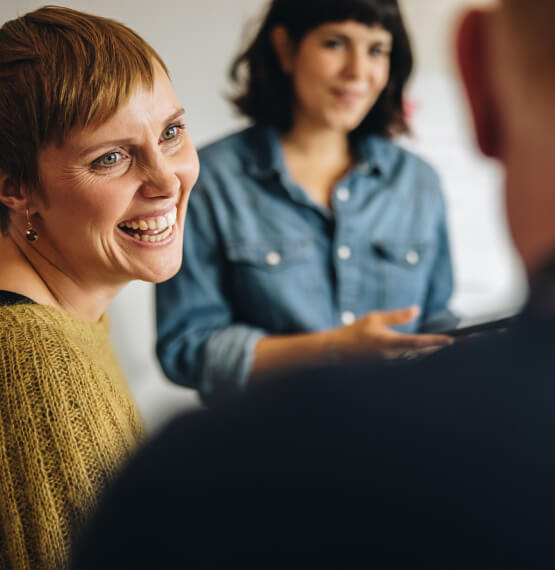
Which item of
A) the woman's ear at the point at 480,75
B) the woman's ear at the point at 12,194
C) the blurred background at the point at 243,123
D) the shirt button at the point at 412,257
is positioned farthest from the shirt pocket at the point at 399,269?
the woman's ear at the point at 480,75

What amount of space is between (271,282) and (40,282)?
0.45m

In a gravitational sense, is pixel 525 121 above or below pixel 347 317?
above

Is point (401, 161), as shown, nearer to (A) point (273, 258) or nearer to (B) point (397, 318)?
(A) point (273, 258)

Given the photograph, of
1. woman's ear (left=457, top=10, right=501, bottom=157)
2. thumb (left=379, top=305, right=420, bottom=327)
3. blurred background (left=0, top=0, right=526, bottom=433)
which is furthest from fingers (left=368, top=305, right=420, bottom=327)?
woman's ear (left=457, top=10, right=501, bottom=157)

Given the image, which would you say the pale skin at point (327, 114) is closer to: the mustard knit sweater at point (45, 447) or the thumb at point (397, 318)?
the thumb at point (397, 318)

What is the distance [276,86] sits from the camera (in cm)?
112

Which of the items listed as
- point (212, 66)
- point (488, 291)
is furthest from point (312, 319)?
point (488, 291)

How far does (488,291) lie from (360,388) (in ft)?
6.33

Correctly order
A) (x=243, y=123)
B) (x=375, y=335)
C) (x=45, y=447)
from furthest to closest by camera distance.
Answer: (x=243, y=123)
(x=375, y=335)
(x=45, y=447)

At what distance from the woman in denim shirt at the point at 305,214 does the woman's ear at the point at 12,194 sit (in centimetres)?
38

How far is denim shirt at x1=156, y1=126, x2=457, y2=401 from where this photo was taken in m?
1.02

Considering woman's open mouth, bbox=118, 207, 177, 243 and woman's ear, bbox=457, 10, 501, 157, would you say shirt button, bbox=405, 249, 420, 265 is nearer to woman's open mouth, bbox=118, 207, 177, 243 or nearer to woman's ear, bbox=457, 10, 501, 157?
woman's open mouth, bbox=118, 207, 177, 243

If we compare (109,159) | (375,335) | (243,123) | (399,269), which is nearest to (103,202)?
(109,159)

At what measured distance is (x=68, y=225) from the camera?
25.7 inches
